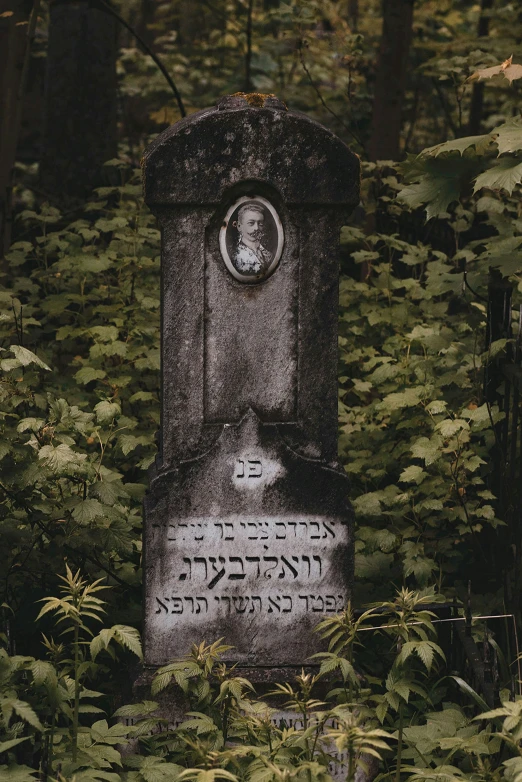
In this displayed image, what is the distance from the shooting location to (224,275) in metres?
4.09

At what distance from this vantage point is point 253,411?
4145 mm

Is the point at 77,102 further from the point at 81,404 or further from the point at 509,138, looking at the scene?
the point at 509,138

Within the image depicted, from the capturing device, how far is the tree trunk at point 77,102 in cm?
869

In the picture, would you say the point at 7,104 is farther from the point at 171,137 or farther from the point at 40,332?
the point at 171,137

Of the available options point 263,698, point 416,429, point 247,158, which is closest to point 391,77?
point 416,429

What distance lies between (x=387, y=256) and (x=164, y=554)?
421 cm

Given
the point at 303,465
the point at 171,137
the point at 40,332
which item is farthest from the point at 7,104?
the point at 303,465

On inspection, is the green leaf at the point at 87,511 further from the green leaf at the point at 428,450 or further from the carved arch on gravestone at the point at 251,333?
the green leaf at the point at 428,450

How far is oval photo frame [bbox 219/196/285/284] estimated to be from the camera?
13.3 ft

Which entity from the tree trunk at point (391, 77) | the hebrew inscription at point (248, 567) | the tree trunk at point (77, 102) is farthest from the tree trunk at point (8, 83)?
the hebrew inscription at point (248, 567)

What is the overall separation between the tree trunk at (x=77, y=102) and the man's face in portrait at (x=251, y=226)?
192 inches

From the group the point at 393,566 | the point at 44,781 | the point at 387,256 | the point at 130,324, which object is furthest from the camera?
the point at 387,256

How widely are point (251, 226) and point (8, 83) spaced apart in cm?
372

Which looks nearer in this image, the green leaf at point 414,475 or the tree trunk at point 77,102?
the green leaf at point 414,475
